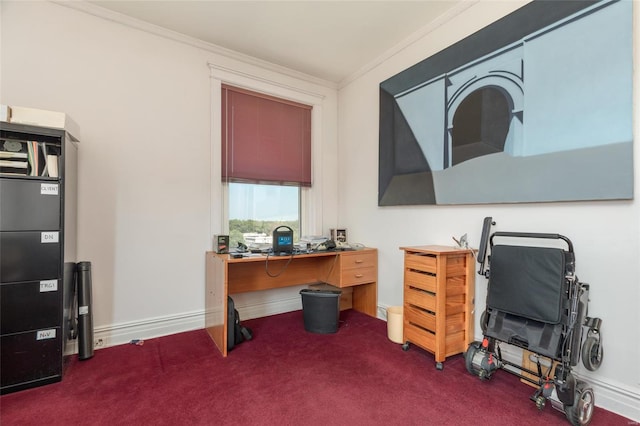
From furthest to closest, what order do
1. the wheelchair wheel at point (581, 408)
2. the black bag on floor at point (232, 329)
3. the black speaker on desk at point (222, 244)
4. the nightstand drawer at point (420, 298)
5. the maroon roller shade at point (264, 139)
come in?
the maroon roller shade at point (264, 139), the black speaker on desk at point (222, 244), the black bag on floor at point (232, 329), the nightstand drawer at point (420, 298), the wheelchair wheel at point (581, 408)

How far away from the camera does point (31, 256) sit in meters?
1.84

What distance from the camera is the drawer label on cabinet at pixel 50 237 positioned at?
1.87 m

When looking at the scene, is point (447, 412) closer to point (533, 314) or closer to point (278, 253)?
point (533, 314)

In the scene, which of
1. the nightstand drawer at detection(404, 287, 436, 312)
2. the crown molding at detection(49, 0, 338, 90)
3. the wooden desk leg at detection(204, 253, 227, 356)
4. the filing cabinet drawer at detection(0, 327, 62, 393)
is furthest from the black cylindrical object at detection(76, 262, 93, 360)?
the nightstand drawer at detection(404, 287, 436, 312)

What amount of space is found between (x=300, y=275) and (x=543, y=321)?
222 centimetres

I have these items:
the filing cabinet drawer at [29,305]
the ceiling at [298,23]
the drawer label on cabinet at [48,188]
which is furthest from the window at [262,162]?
the filing cabinet drawer at [29,305]

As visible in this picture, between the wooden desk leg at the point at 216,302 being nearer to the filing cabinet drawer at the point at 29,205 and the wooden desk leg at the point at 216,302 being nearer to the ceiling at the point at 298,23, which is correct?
the filing cabinet drawer at the point at 29,205

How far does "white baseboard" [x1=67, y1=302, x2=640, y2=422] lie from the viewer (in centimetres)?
160

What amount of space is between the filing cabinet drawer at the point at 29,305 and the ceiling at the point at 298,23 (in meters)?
2.24

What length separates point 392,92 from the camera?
3.00 meters

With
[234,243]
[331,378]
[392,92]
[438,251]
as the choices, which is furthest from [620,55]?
[234,243]

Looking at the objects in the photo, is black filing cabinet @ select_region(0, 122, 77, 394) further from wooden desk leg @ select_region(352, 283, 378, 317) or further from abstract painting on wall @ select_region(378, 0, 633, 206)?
abstract painting on wall @ select_region(378, 0, 633, 206)

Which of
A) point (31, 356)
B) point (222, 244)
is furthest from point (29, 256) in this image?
point (222, 244)

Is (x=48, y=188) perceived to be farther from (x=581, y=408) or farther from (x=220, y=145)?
(x=581, y=408)
